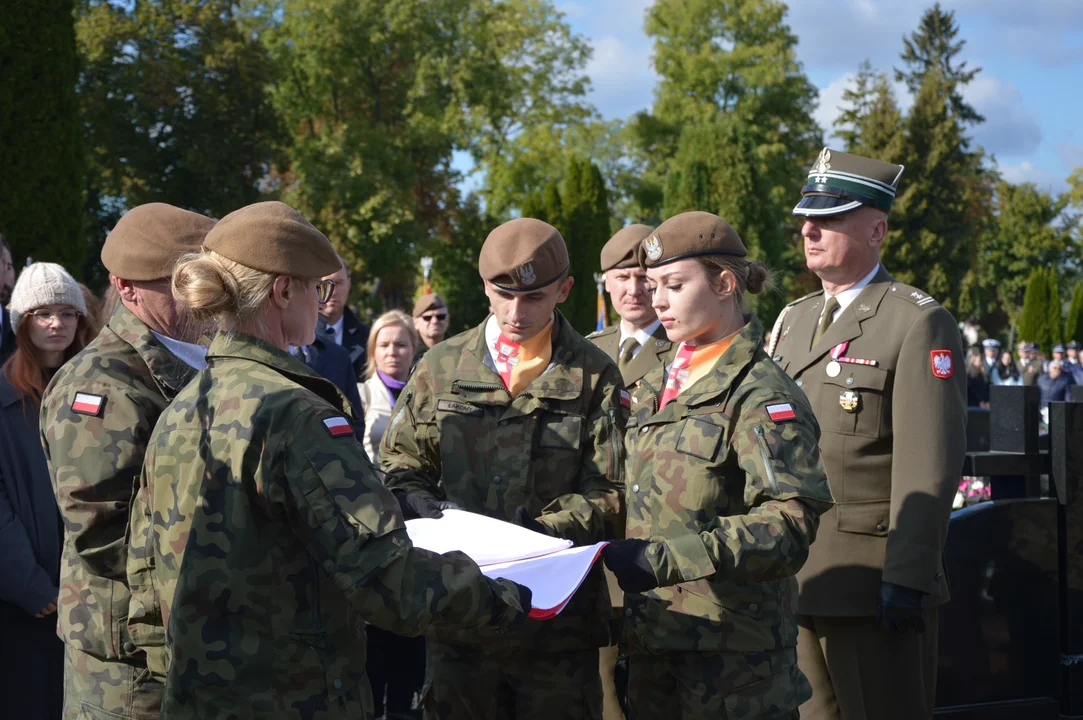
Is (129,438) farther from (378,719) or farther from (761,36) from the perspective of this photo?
(761,36)

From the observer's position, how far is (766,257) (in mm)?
38562

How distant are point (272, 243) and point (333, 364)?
3.91 meters

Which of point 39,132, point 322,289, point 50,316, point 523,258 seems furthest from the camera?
point 39,132

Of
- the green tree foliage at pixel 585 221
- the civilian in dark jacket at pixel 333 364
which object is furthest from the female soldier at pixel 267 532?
the green tree foliage at pixel 585 221

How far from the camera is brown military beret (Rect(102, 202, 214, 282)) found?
3.08 m

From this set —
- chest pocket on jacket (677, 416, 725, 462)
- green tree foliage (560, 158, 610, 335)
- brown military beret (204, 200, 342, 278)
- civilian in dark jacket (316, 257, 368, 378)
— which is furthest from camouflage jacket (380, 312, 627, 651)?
green tree foliage (560, 158, 610, 335)

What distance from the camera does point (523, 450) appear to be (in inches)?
145

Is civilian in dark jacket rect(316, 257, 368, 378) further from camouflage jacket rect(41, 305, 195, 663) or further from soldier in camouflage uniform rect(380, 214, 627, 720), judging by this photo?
camouflage jacket rect(41, 305, 195, 663)

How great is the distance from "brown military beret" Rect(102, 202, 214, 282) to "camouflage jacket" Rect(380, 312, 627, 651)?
105 cm

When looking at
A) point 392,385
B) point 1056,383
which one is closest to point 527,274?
point 392,385

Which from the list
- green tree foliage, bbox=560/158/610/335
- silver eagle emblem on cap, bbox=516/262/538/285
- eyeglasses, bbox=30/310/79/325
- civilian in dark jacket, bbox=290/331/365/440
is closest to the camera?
silver eagle emblem on cap, bbox=516/262/538/285

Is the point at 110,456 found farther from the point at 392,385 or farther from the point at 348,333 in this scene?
the point at 348,333

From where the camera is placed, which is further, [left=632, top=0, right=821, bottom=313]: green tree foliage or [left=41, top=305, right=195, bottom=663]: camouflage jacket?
[left=632, top=0, right=821, bottom=313]: green tree foliage

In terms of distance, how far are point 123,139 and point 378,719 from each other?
25252 mm
